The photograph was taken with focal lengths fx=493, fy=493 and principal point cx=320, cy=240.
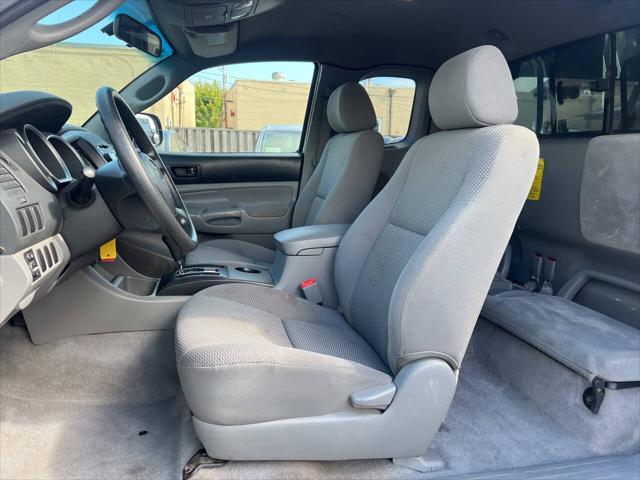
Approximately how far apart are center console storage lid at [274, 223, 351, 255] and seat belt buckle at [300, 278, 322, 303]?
0.12m

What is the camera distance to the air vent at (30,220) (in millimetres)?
1047

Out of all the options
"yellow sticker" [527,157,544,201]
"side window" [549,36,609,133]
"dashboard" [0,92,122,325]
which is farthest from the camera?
"yellow sticker" [527,157,544,201]

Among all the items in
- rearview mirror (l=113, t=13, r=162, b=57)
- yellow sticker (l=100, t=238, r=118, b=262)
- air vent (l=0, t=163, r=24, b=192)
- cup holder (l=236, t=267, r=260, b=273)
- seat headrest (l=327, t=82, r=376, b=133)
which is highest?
rearview mirror (l=113, t=13, r=162, b=57)

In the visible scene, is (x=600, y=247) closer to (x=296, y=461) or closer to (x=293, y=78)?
(x=296, y=461)

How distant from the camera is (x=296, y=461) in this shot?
4.16ft

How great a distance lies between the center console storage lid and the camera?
1.91 metres

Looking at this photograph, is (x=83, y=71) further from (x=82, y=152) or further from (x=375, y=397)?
(x=375, y=397)

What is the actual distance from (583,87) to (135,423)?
7.17ft

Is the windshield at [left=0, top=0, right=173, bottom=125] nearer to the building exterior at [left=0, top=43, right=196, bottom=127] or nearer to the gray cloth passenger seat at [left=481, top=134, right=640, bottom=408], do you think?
the building exterior at [left=0, top=43, right=196, bottom=127]

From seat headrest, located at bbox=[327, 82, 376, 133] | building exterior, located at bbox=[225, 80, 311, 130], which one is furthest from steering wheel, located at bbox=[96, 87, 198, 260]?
building exterior, located at bbox=[225, 80, 311, 130]

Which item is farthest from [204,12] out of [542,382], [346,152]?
[542,382]

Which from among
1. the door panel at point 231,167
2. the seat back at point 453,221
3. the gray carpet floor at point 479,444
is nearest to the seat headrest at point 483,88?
the seat back at point 453,221

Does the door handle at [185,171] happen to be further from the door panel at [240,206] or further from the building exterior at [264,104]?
the building exterior at [264,104]

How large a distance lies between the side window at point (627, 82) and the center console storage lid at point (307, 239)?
117 centimetres
